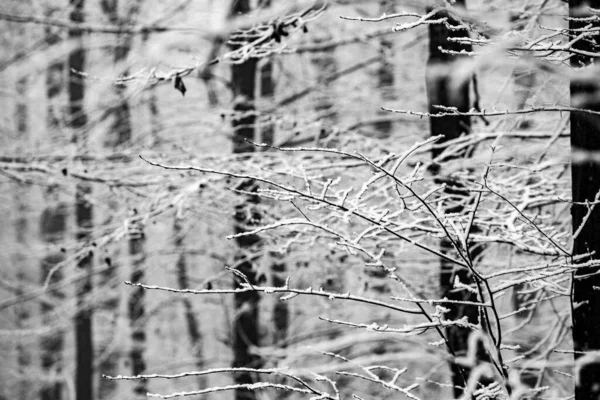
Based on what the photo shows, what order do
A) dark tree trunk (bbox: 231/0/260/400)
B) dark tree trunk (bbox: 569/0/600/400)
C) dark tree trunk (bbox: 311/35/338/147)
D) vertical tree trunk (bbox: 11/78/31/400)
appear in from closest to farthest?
dark tree trunk (bbox: 569/0/600/400) → dark tree trunk (bbox: 231/0/260/400) → dark tree trunk (bbox: 311/35/338/147) → vertical tree trunk (bbox: 11/78/31/400)

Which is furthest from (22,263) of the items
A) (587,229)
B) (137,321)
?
(587,229)

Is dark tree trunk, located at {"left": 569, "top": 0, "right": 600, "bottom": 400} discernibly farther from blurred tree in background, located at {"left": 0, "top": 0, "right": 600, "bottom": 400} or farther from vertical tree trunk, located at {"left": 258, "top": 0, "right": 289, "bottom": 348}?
vertical tree trunk, located at {"left": 258, "top": 0, "right": 289, "bottom": 348}

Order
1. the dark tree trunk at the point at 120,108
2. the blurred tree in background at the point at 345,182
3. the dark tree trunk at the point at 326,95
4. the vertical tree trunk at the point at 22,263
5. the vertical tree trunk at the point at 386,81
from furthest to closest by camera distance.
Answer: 1. the vertical tree trunk at the point at 22,263
2. the dark tree trunk at the point at 120,108
3. the vertical tree trunk at the point at 386,81
4. the dark tree trunk at the point at 326,95
5. the blurred tree in background at the point at 345,182

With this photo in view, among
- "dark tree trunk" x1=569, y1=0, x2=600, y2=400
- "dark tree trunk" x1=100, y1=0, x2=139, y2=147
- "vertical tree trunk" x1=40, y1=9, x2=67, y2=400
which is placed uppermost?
"dark tree trunk" x1=100, y1=0, x2=139, y2=147

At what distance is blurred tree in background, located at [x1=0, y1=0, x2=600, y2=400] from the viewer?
220 centimetres

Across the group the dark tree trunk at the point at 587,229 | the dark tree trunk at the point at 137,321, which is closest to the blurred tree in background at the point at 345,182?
the dark tree trunk at the point at 587,229

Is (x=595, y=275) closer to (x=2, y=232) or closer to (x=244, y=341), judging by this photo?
(x=244, y=341)

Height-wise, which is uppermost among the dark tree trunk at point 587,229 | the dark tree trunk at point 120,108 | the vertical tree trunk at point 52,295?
the dark tree trunk at point 120,108

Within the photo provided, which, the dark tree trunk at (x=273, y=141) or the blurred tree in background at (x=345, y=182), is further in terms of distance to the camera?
the dark tree trunk at (x=273, y=141)

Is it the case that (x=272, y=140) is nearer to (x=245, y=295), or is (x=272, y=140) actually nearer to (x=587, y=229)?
(x=245, y=295)

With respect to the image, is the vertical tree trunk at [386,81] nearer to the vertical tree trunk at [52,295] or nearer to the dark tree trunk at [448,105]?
the dark tree trunk at [448,105]

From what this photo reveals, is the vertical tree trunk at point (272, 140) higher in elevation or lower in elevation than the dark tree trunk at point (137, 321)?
higher

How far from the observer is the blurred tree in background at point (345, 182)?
7.22 feet

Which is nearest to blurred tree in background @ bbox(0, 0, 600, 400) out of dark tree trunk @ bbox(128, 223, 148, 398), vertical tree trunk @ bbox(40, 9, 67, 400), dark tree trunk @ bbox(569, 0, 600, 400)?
dark tree trunk @ bbox(569, 0, 600, 400)
